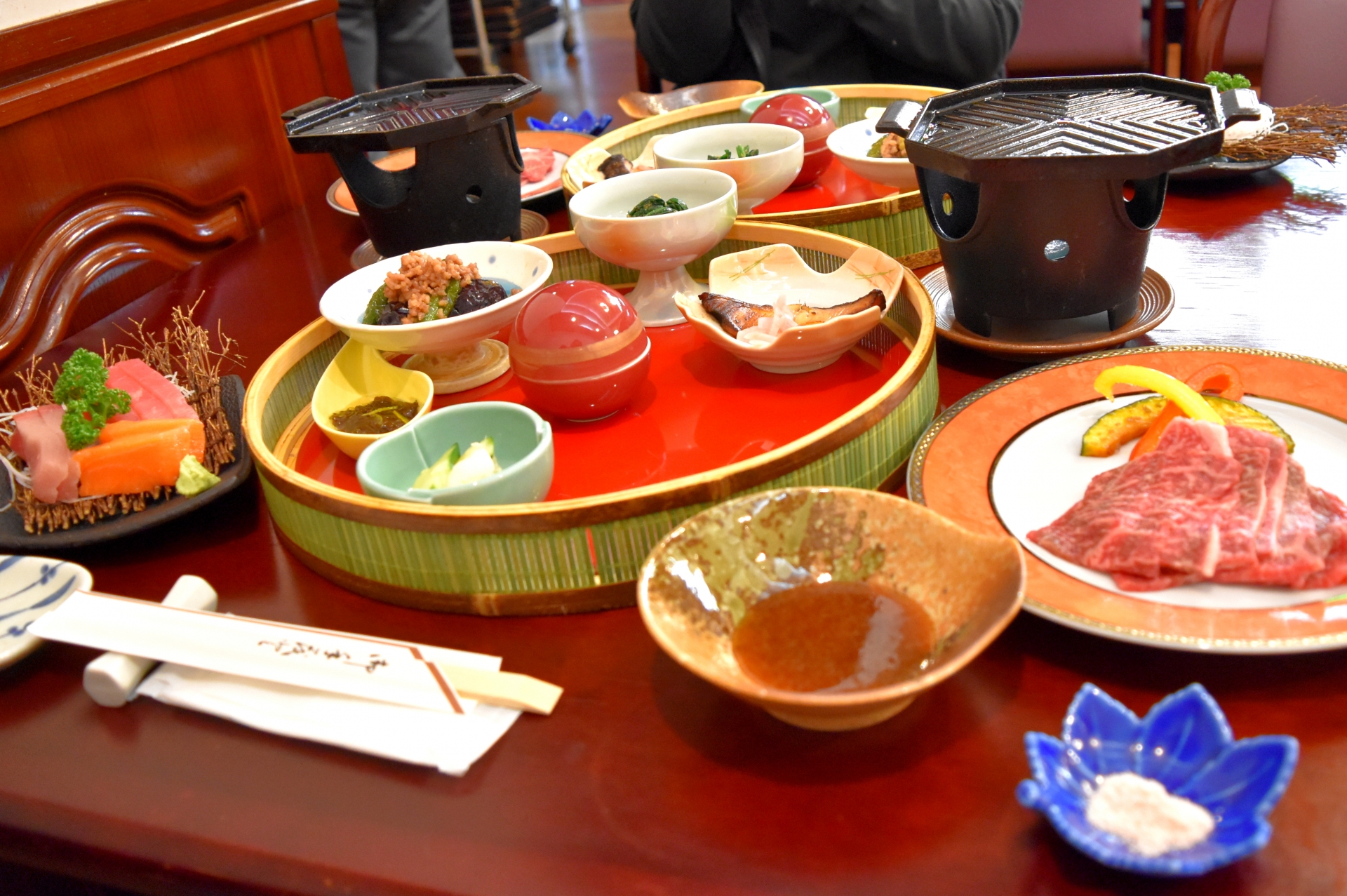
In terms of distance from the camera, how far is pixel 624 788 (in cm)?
79

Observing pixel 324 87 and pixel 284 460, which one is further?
pixel 324 87

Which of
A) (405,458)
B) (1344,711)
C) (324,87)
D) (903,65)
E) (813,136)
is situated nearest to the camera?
(1344,711)

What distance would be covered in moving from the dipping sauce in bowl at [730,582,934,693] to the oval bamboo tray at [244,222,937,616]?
0.47 ft

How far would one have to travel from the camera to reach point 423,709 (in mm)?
861

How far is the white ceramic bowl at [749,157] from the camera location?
5.62 ft

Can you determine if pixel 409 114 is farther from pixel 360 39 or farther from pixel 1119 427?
pixel 360 39

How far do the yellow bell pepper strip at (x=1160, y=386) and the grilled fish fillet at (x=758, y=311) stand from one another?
30 cm

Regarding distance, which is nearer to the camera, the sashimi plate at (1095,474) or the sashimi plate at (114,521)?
the sashimi plate at (1095,474)

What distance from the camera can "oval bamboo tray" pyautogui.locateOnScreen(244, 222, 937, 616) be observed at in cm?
95

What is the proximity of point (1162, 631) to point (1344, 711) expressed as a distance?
0.15 meters

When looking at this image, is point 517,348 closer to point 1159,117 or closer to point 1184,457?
point 1184,457

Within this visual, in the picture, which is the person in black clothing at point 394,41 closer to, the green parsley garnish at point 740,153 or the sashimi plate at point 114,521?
the green parsley garnish at point 740,153

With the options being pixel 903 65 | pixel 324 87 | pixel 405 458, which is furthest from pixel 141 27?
pixel 903 65

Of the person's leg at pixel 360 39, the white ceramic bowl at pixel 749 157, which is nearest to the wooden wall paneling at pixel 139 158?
the white ceramic bowl at pixel 749 157
